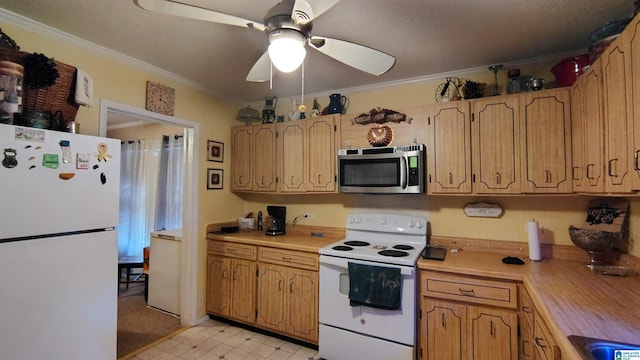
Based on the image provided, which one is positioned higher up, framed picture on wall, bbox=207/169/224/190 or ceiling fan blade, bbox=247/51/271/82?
ceiling fan blade, bbox=247/51/271/82

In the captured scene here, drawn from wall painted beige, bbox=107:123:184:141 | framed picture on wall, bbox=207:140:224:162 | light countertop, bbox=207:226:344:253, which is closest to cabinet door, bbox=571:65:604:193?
light countertop, bbox=207:226:344:253

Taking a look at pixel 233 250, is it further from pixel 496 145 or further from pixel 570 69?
pixel 570 69

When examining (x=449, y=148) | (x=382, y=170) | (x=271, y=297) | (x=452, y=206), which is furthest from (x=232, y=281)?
(x=449, y=148)

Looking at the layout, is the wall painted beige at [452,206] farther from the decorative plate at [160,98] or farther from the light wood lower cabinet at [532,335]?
the decorative plate at [160,98]

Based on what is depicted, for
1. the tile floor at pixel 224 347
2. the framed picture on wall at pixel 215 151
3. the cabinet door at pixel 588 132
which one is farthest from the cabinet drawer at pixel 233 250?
the cabinet door at pixel 588 132

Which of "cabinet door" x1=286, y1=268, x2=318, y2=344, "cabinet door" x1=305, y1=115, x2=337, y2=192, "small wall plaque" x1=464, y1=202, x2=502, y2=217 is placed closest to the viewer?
"small wall plaque" x1=464, y1=202, x2=502, y2=217

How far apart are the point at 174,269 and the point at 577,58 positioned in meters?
3.96

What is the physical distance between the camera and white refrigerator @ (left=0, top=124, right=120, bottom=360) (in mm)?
1320

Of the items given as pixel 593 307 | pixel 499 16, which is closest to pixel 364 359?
pixel 593 307

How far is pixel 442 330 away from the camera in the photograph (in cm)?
198

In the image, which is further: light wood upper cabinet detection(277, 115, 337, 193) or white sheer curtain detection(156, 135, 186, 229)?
white sheer curtain detection(156, 135, 186, 229)

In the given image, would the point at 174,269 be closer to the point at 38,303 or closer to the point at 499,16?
the point at 38,303

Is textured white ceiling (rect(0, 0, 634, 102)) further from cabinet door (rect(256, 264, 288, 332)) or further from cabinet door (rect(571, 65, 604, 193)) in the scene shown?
cabinet door (rect(256, 264, 288, 332))

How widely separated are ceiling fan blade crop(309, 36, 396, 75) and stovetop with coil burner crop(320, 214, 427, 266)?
1.35 metres
